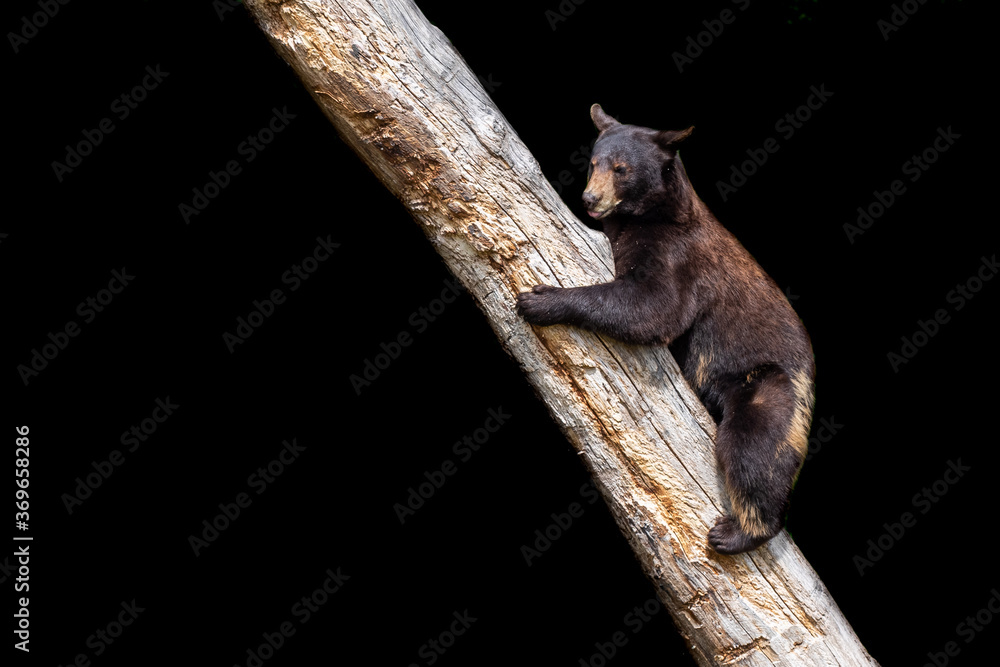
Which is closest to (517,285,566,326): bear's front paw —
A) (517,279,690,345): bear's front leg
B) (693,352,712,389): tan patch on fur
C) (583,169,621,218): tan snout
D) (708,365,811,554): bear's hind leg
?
(517,279,690,345): bear's front leg

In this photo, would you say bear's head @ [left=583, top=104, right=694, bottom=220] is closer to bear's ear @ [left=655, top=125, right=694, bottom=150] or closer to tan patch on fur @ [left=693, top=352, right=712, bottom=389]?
bear's ear @ [left=655, top=125, right=694, bottom=150]

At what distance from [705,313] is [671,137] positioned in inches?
36.3

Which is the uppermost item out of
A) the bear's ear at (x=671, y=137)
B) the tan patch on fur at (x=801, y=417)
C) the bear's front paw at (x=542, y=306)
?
the bear's ear at (x=671, y=137)

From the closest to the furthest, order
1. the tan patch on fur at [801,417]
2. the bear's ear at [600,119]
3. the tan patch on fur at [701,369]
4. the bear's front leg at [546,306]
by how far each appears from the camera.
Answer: the bear's front leg at [546,306] → the tan patch on fur at [801,417] → the tan patch on fur at [701,369] → the bear's ear at [600,119]

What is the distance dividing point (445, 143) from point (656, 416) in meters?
1.68

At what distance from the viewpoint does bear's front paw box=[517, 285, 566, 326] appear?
3459 mm

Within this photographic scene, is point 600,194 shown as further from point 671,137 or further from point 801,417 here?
point 801,417

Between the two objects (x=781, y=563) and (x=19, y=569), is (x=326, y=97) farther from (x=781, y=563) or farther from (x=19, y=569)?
(x=781, y=563)

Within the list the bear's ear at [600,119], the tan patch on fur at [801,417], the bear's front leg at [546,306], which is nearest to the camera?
the bear's front leg at [546,306]

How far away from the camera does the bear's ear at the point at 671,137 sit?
370 cm

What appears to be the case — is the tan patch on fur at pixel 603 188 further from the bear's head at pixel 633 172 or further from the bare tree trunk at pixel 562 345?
the bare tree trunk at pixel 562 345

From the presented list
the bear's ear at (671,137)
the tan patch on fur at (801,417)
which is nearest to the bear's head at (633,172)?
the bear's ear at (671,137)

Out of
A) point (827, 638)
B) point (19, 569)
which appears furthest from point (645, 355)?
point (19, 569)

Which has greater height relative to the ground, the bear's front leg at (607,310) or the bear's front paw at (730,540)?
the bear's front leg at (607,310)
